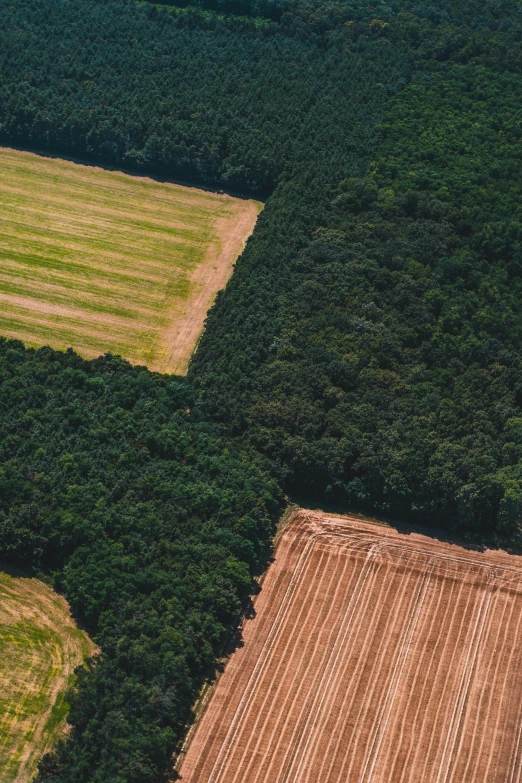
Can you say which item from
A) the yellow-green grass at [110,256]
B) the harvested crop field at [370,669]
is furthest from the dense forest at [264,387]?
the yellow-green grass at [110,256]

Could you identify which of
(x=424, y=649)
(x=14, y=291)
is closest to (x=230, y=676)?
(x=424, y=649)

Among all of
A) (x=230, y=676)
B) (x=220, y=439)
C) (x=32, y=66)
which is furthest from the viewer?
(x=32, y=66)

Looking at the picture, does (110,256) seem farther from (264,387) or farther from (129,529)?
(129,529)

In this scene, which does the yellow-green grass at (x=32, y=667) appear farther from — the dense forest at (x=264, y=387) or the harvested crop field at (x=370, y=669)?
the harvested crop field at (x=370, y=669)

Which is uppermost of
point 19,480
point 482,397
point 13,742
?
point 482,397

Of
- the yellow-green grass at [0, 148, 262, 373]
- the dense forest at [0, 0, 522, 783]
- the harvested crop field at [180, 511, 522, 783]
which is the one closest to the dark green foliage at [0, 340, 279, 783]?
the dense forest at [0, 0, 522, 783]

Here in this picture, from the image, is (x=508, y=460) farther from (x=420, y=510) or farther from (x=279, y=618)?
(x=279, y=618)

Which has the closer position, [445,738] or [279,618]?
[445,738]
